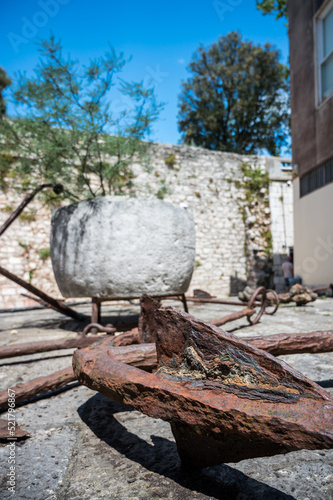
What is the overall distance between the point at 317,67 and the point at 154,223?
6.18 m

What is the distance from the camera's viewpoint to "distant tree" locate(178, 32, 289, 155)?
19797 millimetres

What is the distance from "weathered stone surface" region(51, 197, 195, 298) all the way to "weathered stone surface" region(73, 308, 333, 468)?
80.6 inches

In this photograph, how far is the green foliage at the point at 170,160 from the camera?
9.66 m

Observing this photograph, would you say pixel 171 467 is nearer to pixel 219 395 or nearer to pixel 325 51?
pixel 219 395

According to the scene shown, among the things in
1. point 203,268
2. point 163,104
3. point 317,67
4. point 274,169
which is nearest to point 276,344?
point 163,104

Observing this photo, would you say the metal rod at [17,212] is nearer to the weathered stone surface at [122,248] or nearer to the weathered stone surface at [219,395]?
the weathered stone surface at [122,248]

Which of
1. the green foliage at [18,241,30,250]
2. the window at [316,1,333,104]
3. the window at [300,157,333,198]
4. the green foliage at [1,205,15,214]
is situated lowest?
the green foliage at [18,241,30,250]

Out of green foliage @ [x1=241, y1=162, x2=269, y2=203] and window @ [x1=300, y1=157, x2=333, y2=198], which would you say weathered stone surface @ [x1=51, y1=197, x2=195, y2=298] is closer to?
window @ [x1=300, y1=157, x2=333, y2=198]

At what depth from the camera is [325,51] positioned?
693 cm

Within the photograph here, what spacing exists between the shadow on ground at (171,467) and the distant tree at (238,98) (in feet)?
64.9

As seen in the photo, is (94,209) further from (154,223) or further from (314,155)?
(314,155)

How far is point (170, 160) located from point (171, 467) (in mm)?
9226

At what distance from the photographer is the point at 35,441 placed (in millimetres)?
1198

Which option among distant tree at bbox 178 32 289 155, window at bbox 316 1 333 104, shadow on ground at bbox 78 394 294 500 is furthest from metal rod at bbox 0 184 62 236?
distant tree at bbox 178 32 289 155
